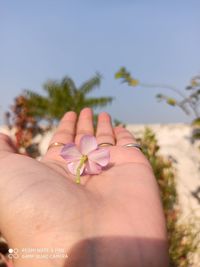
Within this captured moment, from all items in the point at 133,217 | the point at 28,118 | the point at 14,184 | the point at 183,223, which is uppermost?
the point at 14,184

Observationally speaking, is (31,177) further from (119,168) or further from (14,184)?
(119,168)

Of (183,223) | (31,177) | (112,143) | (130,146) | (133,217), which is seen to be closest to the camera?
(133,217)

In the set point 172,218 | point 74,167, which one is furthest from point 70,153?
point 172,218

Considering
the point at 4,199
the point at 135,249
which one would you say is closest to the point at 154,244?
the point at 135,249

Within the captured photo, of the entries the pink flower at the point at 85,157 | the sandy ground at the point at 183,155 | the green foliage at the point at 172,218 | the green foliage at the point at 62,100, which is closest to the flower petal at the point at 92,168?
the pink flower at the point at 85,157

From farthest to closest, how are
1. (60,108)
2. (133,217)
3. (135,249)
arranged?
(60,108)
(133,217)
(135,249)

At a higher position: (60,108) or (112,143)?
(112,143)

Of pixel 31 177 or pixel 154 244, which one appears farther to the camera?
pixel 31 177
